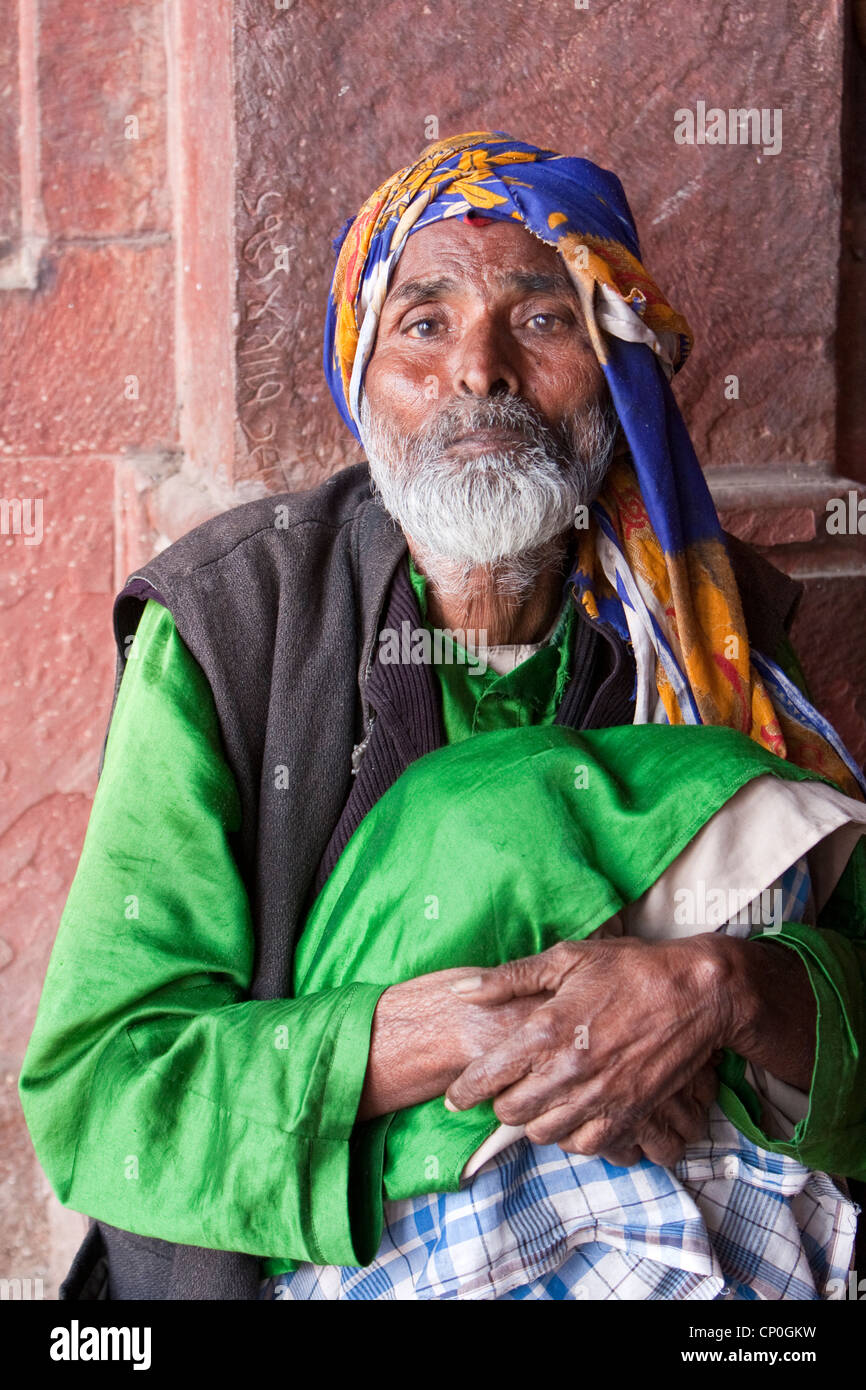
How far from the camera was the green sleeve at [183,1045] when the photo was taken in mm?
1507

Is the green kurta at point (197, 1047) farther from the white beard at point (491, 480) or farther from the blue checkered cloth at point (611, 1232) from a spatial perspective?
the white beard at point (491, 480)

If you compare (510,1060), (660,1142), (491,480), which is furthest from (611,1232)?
(491,480)

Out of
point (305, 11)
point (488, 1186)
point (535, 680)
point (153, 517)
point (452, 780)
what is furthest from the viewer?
point (153, 517)

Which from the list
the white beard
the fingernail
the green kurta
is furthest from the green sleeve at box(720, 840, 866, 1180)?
the white beard

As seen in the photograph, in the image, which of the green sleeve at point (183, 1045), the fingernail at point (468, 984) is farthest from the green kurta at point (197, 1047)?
the fingernail at point (468, 984)

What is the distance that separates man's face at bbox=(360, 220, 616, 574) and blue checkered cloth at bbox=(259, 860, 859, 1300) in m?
0.68

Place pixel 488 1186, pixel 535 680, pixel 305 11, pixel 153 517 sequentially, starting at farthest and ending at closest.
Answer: pixel 153 517 → pixel 305 11 → pixel 535 680 → pixel 488 1186

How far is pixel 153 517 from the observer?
232cm

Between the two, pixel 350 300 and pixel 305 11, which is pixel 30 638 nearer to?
pixel 350 300

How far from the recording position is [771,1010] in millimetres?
1517

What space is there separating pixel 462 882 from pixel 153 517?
3.69ft

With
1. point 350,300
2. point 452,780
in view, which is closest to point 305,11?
point 350,300

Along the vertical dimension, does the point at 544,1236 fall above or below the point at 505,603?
below

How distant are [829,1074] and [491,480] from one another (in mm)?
927
